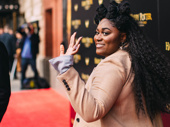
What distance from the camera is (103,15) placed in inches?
74.2

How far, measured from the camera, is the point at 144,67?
1.68m

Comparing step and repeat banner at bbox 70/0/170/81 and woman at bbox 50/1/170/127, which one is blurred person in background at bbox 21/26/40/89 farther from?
woman at bbox 50/1/170/127

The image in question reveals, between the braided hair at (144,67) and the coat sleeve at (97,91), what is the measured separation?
155mm

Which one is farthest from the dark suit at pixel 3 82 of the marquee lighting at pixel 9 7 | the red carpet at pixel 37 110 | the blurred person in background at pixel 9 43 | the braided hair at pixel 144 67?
the marquee lighting at pixel 9 7

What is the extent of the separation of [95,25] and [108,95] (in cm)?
201

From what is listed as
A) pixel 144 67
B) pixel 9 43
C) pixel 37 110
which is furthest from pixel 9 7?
pixel 144 67

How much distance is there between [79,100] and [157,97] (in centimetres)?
56

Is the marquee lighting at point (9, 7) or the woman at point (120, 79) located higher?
the marquee lighting at point (9, 7)

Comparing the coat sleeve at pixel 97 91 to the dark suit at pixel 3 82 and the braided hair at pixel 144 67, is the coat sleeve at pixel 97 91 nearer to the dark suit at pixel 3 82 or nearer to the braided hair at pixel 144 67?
the braided hair at pixel 144 67

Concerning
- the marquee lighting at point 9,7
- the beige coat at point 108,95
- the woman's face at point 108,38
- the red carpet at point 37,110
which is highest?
the marquee lighting at point 9,7

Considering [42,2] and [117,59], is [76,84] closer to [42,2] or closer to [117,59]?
[117,59]

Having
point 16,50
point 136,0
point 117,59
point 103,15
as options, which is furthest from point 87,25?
point 16,50

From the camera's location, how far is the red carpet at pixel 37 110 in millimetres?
4957

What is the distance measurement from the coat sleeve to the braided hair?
0.15 m
